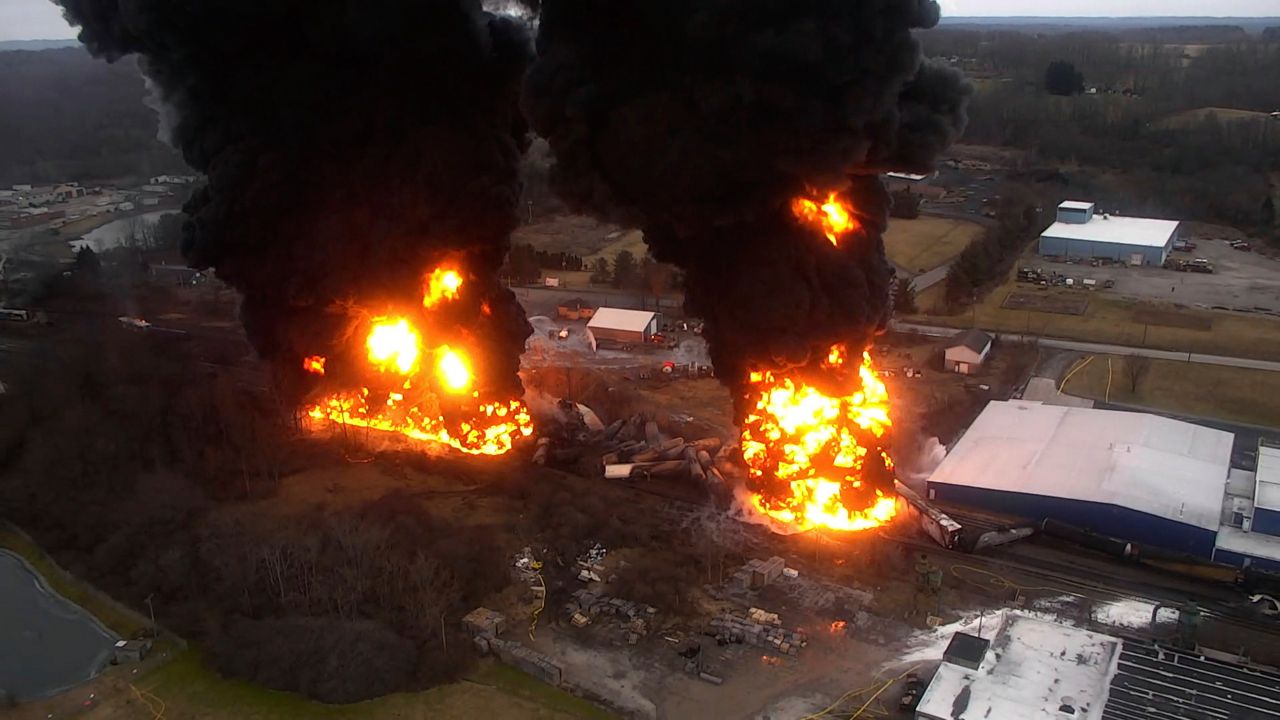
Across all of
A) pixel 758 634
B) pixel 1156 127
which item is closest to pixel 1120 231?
pixel 1156 127

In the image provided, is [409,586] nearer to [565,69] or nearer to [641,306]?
[565,69]

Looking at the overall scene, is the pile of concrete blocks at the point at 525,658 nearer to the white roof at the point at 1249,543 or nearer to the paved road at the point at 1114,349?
the white roof at the point at 1249,543

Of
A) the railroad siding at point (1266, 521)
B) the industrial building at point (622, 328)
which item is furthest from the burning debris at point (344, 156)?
the railroad siding at point (1266, 521)

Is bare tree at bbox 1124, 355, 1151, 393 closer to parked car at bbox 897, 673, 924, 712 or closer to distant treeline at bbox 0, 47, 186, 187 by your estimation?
parked car at bbox 897, 673, 924, 712

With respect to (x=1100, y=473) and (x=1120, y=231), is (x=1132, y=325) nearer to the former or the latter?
(x=1120, y=231)

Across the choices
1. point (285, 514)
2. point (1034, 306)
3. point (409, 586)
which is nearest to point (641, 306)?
point (1034, 306)
